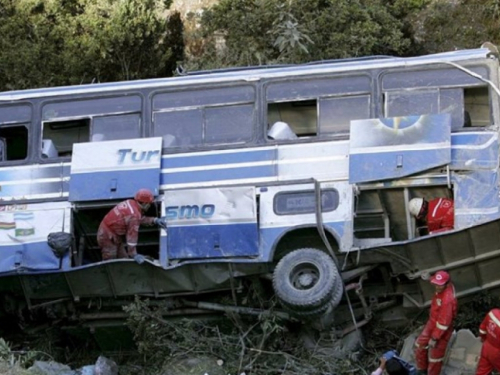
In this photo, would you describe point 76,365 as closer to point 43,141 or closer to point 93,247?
point 93,247

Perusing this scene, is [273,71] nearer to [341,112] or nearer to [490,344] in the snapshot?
[341,112]

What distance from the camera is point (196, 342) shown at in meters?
10.2

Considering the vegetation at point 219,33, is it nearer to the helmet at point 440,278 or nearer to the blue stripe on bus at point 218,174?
the blue stripe on bus at point 218,174

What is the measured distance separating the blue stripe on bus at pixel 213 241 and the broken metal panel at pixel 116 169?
611 mm

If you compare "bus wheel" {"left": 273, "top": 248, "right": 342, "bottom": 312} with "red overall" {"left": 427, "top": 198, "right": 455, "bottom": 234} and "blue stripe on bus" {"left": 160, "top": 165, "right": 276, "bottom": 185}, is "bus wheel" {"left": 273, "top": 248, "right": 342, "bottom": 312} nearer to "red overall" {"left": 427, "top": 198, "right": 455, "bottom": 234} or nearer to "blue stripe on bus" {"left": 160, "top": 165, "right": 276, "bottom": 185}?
"blue stripe on bus" {"left": 160, "top": 165, "right": 276, "bottom": 185}

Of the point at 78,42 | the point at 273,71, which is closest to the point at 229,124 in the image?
the point at 273,71

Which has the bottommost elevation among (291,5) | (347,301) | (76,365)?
(76,365)

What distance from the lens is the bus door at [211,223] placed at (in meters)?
9.92

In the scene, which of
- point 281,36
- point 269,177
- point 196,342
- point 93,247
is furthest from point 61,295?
point 281,36

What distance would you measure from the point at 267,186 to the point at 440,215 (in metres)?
1.86

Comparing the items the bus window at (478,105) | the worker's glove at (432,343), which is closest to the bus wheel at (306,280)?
the worker's glove at (432,343)

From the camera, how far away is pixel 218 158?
1023 centimetres

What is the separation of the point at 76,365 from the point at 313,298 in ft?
11.3

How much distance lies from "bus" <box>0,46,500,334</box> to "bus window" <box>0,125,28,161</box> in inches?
2.5
